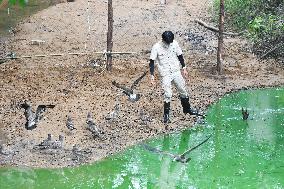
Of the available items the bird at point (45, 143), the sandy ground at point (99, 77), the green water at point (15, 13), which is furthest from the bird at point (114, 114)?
the green water at point (15, 13)

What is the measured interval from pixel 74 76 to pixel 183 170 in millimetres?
4444

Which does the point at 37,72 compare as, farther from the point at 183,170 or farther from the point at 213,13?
the point at 213,13

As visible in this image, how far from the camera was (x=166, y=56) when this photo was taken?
32.1 feet

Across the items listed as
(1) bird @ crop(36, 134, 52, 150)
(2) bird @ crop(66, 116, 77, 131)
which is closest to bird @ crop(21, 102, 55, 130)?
(2) bird @ crop(66, 116, 77, 131)

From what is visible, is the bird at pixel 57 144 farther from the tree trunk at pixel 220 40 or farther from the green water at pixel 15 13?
the green water at pixel 15 13

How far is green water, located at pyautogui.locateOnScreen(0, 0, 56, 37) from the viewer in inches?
652

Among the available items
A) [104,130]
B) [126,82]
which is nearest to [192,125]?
[104,130]

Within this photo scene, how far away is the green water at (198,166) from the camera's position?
790cm

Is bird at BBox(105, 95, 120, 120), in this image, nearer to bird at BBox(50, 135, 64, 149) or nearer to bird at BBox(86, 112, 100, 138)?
bird at BBox(86, 112, 100, 138)

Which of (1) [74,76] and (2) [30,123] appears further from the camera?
(1) [74,76]

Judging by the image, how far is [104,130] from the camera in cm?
950

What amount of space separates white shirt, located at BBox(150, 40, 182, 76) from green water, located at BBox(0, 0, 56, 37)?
6973 millimetres

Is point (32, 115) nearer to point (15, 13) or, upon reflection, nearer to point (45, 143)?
point (45, 143)

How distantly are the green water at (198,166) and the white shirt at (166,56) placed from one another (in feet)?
3.52
